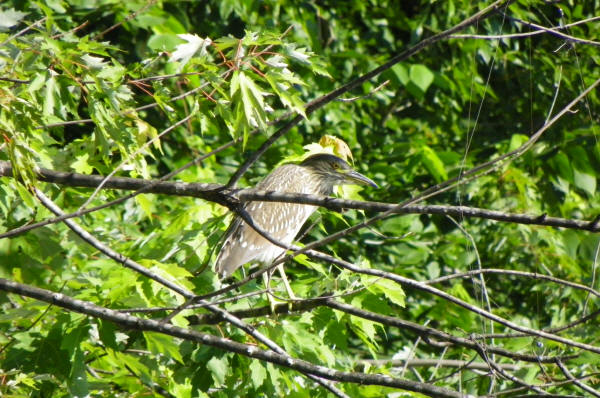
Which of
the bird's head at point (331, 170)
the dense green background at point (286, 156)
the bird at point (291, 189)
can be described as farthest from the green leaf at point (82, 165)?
the bird's head at point (331, 170)

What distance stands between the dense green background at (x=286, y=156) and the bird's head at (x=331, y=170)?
161 mm

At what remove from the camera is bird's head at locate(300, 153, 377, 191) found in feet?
15.6

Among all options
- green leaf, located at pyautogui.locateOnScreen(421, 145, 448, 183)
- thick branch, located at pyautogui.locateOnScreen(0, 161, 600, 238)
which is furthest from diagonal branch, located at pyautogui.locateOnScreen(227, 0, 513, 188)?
green leaf, located at pyautogui.locateOnScreen(421, 145, 448, 183)

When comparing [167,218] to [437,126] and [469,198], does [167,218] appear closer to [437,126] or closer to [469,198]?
[469,198]

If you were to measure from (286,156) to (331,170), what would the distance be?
→ 299 mm

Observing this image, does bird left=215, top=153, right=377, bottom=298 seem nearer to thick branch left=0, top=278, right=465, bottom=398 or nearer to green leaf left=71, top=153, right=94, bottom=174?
green leaf left=71, top=153, right=94, bottom=174

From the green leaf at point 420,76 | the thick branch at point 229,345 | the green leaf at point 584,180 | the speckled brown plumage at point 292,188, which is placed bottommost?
the green leaf at point 584,180

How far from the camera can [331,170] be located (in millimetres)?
4863

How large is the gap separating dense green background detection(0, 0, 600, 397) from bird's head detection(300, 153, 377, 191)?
0.16m

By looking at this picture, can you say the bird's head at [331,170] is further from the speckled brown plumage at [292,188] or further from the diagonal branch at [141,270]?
the diagonal branch at [141,270]

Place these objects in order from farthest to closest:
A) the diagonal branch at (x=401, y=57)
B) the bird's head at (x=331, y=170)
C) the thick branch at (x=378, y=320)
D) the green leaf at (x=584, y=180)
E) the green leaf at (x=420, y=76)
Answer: the green leaf at (x=420, y=76)
the green leaf at (x=584, y=180)
the bird's head at (x=331, y=170)
the thick branch at (x=378, y=320)
the diagonal branch at (x=401, y=57)

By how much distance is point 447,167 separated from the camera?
600cm

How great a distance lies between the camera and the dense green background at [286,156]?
2.51 m

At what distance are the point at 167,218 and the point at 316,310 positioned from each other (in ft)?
4.90
